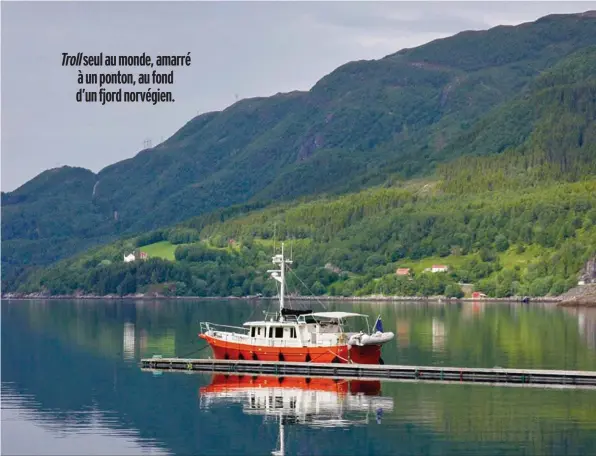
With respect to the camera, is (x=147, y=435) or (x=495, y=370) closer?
(x=147, y=435)

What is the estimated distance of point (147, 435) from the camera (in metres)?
81.7

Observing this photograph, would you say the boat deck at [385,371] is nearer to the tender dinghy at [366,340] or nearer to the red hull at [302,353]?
the red hull at [302,353]

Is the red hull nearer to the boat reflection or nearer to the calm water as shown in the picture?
the boat reflection

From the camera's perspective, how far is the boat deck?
101625 mm

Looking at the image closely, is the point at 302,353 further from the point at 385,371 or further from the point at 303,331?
the point at 385,371

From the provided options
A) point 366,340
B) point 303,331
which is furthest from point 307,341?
point 366,340

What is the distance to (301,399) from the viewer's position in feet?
313

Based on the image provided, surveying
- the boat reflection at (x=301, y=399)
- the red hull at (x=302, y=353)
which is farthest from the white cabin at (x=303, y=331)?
the boat reflection at (x=301, y=399)

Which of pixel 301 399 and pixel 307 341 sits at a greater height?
pixel 307 341

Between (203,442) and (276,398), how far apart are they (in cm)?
1839

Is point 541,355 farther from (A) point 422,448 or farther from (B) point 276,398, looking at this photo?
(A) point 422,448

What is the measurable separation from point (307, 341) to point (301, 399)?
1908 cm

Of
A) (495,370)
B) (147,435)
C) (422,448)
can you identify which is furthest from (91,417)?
(495,370)

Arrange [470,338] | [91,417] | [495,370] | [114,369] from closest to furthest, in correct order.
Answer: [91,417] → [495,370] → [114,369] → [470,338]
